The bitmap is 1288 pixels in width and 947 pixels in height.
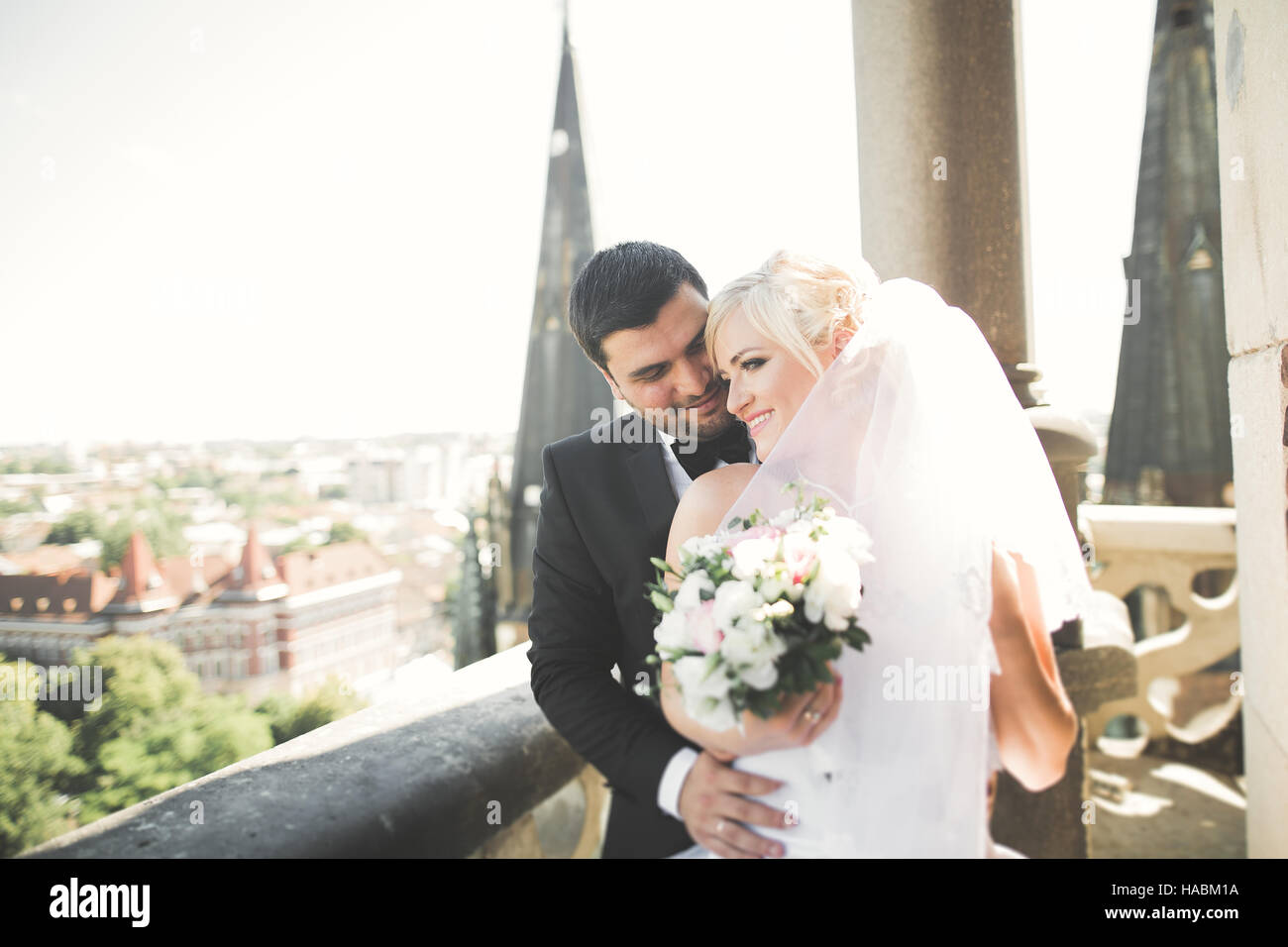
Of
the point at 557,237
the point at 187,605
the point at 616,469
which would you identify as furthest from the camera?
the point at 187,605

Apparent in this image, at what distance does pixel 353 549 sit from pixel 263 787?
155ft

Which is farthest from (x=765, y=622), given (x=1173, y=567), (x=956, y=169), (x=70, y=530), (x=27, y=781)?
(x=70, y=530)

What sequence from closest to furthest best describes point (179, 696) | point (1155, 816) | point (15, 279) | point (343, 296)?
point (1155, 816) < point (179, 696) < point (15, 279) < point (343, 296)

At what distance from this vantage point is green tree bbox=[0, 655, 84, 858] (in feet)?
61.5

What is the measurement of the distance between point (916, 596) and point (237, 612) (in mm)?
41627

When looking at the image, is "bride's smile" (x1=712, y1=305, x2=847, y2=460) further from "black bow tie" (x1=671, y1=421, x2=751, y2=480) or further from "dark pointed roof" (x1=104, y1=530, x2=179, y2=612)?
"dark pointed roof" (x1=104, y1=530, x2=179, y2=612)

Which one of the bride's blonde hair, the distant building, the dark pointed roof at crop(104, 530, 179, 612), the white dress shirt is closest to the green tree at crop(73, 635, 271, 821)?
the distant building

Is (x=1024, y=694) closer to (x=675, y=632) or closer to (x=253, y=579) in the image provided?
(x=675, y=632)

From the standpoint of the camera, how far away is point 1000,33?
9.39 ft

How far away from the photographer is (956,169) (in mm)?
2824

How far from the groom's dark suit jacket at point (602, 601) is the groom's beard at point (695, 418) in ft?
0.42

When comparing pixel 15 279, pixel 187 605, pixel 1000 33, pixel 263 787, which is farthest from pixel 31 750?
pixel 15 279

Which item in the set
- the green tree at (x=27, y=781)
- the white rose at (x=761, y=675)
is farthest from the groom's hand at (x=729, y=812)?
the green tree at (x=27, y=781)
